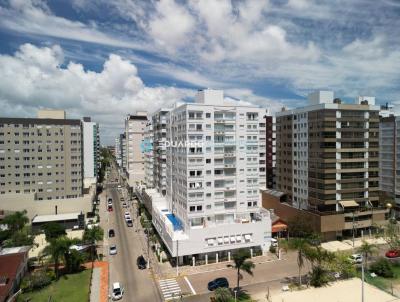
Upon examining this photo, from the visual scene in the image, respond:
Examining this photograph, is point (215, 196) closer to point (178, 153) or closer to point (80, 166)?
point (178, 153)

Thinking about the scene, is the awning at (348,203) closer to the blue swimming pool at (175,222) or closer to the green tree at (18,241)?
the blue swimming pool at (175,222)

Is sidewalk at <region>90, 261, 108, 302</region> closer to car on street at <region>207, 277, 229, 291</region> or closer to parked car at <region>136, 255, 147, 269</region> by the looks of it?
parked car at <region>136, 255, 147, 269</region>

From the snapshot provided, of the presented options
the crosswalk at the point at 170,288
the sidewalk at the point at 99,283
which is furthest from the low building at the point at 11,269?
the crosswalk at the point at 170,288

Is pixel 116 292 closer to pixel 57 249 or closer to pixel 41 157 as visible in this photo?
pixel 57 249

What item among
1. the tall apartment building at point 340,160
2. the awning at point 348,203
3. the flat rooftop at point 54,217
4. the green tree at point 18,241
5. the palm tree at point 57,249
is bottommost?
the flat rooftop at point 54,217

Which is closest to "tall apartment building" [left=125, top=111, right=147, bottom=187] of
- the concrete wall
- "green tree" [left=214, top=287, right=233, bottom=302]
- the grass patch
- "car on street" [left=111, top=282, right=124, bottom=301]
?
the concrete wall
